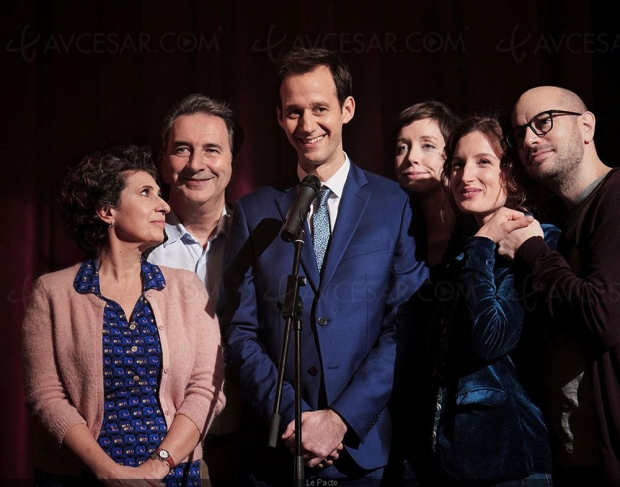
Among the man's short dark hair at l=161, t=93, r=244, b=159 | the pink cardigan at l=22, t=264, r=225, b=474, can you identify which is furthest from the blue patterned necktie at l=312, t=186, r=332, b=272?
the man's short dark hair at l=161, t=93, r=244, b=159

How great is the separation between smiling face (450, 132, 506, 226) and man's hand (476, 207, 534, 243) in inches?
3.2

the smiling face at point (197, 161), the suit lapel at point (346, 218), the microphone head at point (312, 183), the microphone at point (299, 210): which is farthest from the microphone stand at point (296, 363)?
the smiling face at point (197, 161)

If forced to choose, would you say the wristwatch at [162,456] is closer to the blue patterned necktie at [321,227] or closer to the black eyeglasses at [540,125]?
the blue patterned necktie at [321,227]

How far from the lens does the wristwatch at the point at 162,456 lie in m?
2.61

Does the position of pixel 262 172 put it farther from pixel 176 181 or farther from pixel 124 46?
pixel 124 46

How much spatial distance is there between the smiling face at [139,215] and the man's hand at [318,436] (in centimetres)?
90

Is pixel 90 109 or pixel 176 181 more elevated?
pixel 90 109

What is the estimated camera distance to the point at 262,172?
3801mm

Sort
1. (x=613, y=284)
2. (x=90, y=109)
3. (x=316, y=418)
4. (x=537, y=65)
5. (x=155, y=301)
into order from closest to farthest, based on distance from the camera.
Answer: (x=613, y=284), (x=316, y=418), (x=155, y=301), (x=537, y=65), (x=90, y=109)

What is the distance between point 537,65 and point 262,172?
142 centimetres

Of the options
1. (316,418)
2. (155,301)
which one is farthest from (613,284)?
(155,301)

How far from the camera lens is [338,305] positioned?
2676 mm

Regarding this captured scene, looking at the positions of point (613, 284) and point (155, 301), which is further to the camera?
point (155, 301)

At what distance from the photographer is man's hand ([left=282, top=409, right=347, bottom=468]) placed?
2.48 meters
